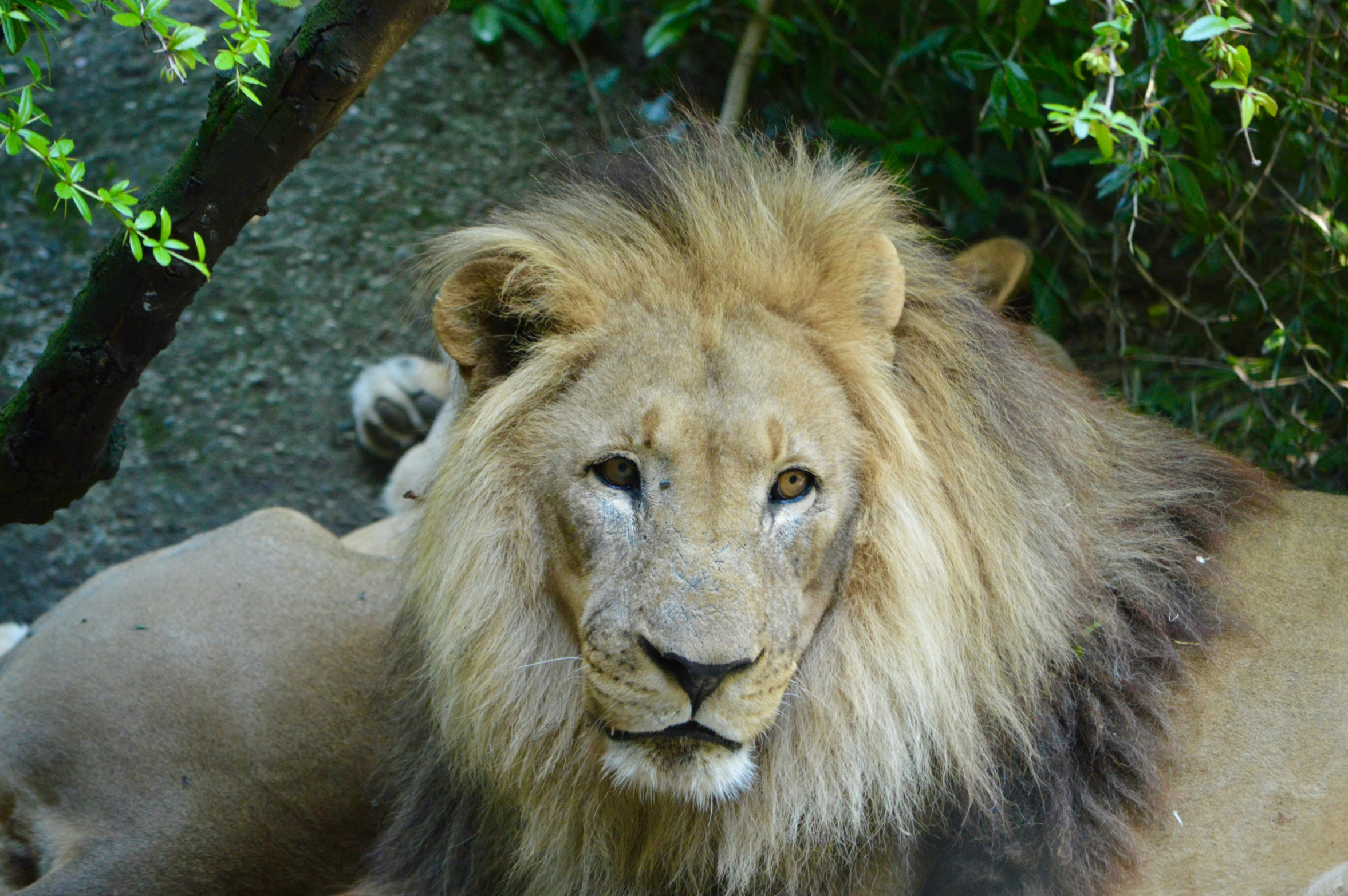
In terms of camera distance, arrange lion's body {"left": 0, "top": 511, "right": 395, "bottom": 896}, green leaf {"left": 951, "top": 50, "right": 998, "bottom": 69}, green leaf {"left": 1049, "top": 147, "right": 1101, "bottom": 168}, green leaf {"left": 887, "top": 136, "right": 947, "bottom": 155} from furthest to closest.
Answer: green leaf {"left": 887, "top": 136, "right": 947, "bottom": 155} → green leaf {"left": 1049, "top": 147, "right": 1101, "bottom": 168} → green leaf {"left": 951, "top": 50, "right": 998, "bottom": 69} → lion's body {"left": 0, "top": 511, "right": 395, "bottom": 896}

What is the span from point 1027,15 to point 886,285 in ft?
5.30

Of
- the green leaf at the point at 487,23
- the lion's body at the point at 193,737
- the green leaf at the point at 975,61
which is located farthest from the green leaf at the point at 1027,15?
the green leaf at the point at 487,23

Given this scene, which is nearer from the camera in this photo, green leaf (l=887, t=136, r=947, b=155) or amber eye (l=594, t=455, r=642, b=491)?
amber eye (l=594, t=455, r=642, b=491)

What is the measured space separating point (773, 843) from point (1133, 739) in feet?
2.73

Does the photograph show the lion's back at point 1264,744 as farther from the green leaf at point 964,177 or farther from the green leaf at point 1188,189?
the green leaf at point 964,177

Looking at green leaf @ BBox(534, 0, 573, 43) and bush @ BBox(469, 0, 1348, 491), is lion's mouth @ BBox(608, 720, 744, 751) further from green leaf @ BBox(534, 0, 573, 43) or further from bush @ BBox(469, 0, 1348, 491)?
green leaf @ BBox(534, 0, 573, 43)

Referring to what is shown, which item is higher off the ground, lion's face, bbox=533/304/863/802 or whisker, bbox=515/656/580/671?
lion's face, bbox=533/304/863/802

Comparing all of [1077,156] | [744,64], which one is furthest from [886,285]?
[744,64]

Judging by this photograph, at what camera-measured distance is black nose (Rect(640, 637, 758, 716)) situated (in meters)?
2.30

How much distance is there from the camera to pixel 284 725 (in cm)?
370

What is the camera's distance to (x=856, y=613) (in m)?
2.68

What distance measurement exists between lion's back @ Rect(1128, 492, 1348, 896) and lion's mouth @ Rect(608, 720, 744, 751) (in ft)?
3.36

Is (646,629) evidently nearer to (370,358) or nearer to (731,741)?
(731,741)

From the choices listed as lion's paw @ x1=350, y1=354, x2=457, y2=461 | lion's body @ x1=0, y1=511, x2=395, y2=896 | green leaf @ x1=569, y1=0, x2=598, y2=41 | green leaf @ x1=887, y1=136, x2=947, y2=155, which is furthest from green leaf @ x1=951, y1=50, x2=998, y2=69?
lion's body @ x1=0, y1=511, x2=395, y2=896
